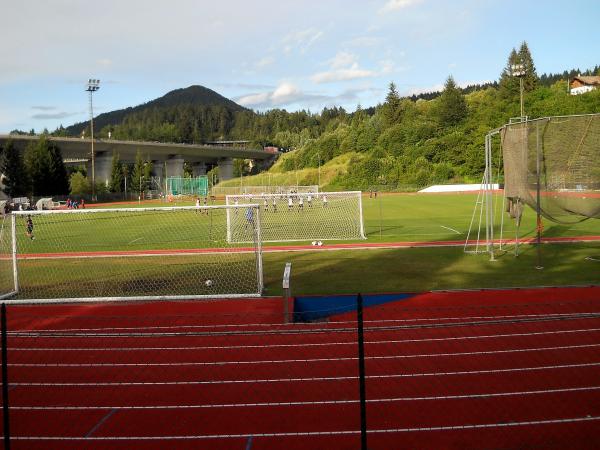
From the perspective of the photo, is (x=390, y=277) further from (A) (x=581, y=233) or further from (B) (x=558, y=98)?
(B) (x=558, y=98)

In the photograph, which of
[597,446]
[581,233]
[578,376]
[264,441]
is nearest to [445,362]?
[578,376]

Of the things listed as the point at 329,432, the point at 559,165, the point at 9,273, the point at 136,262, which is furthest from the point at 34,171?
the point at 329,432

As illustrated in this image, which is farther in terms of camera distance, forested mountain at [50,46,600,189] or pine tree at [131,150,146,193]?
pine tree at [131,150,146,193]

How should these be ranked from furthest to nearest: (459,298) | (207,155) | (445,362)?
(207,155) → (459,298) → (445,362)

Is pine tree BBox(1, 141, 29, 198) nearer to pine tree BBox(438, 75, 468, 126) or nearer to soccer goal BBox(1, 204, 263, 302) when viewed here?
soccer goal BBox(1, 204, 263, 302)

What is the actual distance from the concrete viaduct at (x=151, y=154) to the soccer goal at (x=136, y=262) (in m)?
56.0

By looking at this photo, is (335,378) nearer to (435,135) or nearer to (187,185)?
(187,185)

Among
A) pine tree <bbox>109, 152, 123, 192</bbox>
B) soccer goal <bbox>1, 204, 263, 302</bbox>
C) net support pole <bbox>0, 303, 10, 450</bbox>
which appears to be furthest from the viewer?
pine tree <bbox>109, 152, 123, 192</bbox>

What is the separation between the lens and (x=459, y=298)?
12109 millimetres

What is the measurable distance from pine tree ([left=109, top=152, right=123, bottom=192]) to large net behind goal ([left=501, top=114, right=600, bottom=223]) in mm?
82853

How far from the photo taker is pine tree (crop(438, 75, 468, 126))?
10044 centimetres

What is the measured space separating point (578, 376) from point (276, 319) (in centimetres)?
550

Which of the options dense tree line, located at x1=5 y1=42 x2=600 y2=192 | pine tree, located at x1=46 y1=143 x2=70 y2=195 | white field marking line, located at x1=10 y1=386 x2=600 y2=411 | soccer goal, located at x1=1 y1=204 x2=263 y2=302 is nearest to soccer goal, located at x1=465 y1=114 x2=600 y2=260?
soccer goal, located at x1=1 y1=204 x2=263 y2=302

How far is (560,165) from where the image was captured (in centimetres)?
1512
